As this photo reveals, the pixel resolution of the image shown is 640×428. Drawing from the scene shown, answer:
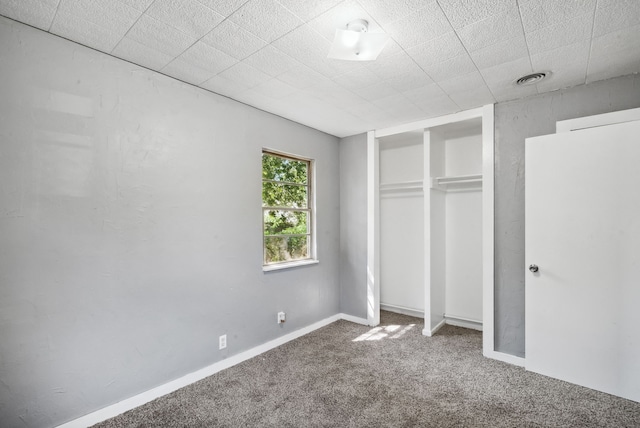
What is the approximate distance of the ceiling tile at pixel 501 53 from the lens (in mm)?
1936

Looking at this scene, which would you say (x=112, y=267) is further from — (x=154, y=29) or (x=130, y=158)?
(x=154, y=29)

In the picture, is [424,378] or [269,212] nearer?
[424,378]

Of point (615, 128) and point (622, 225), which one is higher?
point (615, 128)

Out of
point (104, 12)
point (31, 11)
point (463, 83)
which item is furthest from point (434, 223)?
point (31, 11)

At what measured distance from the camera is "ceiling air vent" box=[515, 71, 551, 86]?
92.8 inches

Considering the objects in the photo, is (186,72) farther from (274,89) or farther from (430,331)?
(430,331)

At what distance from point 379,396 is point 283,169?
7.94 ft

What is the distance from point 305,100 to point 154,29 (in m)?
1.37

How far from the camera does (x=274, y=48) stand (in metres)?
2.00

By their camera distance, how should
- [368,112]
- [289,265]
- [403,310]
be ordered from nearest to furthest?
[368,112] < [289,265] < [403,310]

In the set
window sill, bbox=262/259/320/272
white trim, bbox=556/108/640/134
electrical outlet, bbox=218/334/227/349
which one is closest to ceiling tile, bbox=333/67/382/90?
white trim, bbox=556/108/640/134

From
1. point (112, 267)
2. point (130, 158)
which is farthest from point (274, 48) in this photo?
point (112, 267)

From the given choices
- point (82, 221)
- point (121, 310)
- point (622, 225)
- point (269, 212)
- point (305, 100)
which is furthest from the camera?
point (269, 212)

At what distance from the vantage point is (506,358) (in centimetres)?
288
